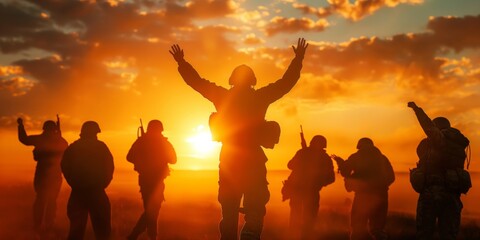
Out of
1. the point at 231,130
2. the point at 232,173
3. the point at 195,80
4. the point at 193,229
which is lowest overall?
the point at 193,229

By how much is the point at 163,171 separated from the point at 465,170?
21.8 ft

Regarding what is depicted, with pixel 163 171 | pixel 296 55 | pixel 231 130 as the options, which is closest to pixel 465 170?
pixel 296 55

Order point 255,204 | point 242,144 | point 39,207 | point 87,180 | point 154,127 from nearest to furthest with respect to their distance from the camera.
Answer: point 255,204
point 242,144
point 87,180
point 154,127
point 39,207

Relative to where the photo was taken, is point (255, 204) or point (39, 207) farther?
point (39, 207)

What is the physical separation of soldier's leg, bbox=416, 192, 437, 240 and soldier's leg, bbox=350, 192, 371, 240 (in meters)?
2.67

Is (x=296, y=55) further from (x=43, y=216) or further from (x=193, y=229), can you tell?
(x=193, y=229)

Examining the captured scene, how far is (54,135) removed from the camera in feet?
52.8

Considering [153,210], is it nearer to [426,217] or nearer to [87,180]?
[87,180]

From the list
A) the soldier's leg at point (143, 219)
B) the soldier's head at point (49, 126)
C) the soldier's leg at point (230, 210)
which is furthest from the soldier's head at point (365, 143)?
the soldier's head at point (49, 126)

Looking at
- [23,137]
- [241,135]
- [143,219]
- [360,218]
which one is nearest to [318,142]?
[360,218]

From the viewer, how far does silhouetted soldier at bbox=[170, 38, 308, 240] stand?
8492mm

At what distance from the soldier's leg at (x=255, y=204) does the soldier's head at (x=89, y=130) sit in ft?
13.3

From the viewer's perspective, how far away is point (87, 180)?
11.0m

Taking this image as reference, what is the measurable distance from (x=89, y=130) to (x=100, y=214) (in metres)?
1.64
